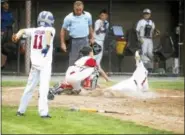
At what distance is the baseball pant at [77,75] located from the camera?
13812mm

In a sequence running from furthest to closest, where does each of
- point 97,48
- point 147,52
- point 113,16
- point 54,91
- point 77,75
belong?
point 113,16 → point 147,52 → point 97,48 → point 77,75 → point 54,91

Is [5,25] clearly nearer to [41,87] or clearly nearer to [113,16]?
[113,16]

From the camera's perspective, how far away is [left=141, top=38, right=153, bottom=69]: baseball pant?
1984 centimetres

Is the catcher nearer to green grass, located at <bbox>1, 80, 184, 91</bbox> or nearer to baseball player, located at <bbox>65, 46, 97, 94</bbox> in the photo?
baseball player, located at <bbox>65, 46, 97, 94</bbox>

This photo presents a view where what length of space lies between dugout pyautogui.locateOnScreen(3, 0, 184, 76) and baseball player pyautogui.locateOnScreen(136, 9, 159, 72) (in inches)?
35.5

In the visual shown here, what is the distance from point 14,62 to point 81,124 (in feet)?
35.5

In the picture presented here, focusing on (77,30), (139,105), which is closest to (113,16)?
(77,30)

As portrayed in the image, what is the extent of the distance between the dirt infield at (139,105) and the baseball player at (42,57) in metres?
1.32

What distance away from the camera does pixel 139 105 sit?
12.4m

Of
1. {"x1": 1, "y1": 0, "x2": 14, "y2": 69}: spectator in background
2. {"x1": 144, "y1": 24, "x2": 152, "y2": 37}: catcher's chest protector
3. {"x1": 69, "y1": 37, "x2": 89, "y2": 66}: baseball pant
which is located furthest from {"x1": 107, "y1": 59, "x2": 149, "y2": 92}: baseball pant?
{"x1": 1, "y1": 0, "x2": 14, "y2": 69}: spectator in background

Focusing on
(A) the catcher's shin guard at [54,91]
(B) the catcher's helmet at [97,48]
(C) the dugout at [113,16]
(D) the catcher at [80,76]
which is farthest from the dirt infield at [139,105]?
(C) the dugout at [113,16]

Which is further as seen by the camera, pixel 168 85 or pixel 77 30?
pixel 168 85

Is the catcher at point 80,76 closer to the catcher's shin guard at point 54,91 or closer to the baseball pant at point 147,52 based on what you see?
the catcher's shin guard at point 54,91

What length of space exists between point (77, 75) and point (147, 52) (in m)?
6.49
